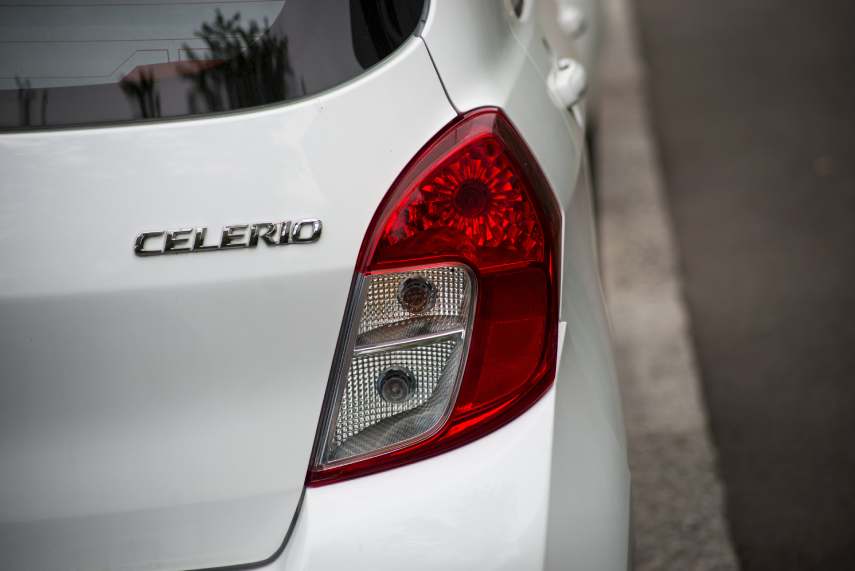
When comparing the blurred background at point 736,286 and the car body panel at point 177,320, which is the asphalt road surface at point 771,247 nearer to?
the blurred background at point 736,286

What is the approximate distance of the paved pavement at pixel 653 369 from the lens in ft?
8.50

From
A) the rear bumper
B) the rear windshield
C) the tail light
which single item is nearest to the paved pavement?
the rear bumper

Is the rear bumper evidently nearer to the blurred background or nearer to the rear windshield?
the rear windshield

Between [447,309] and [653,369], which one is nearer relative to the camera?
[447,309]

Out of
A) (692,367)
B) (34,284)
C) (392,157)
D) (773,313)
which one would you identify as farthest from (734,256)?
(34,284)

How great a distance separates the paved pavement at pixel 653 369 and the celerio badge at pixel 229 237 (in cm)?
134

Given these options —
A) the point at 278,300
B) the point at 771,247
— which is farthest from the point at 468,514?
the point at 771,247

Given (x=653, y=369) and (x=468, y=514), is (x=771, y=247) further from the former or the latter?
(x=468, y=514)

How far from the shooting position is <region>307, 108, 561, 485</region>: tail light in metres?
1.33

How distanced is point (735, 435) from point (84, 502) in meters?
2.20

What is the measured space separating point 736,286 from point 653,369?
2.17ft

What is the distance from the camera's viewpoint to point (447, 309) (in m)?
1.37

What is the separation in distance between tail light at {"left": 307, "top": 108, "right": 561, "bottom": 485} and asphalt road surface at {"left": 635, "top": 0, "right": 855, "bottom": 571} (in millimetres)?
1436

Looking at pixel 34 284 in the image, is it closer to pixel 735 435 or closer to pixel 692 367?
pixel 735 435
